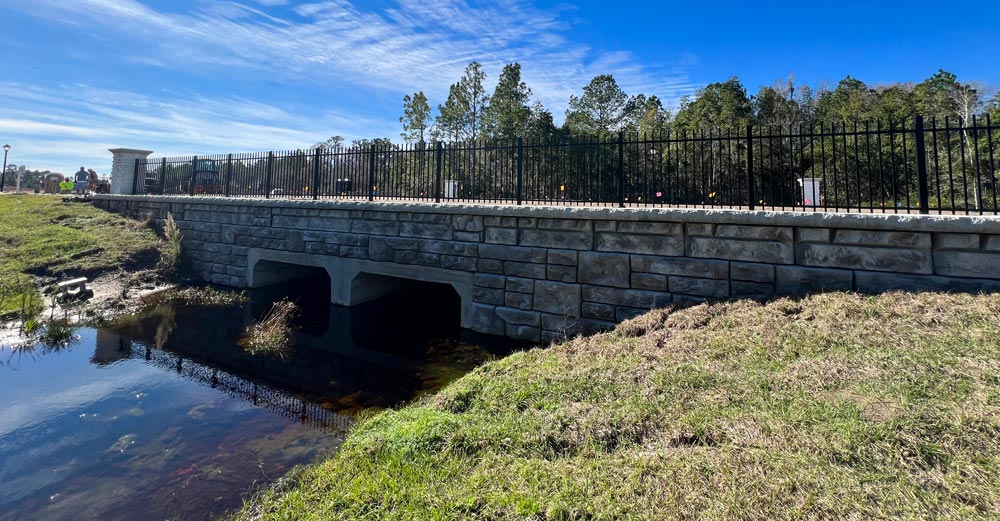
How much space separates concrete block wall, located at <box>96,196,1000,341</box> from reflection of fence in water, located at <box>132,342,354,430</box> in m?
3.58

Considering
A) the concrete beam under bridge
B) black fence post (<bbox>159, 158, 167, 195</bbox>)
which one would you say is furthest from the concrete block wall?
black fence post (<bbox>159, 158, 167, 195</bbox>)

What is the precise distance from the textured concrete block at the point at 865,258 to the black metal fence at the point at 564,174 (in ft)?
2.49

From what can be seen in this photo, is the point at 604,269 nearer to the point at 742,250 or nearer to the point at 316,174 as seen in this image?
the point at 742,250

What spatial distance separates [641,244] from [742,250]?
1.40m

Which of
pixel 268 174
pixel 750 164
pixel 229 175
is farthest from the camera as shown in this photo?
pixel 229 175

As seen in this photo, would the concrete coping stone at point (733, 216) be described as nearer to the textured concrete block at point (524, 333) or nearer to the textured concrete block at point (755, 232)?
the textured concrete block at point (755, 232)

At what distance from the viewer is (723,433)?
3.28 metres

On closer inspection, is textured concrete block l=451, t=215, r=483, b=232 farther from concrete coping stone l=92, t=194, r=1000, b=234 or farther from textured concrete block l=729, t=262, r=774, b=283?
textured concrete block l=729, t=262, r=774, b=283

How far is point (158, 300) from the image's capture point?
37.2ft

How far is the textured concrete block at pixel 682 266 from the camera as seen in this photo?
649 centimetres

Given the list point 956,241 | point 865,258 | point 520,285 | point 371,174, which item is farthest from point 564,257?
point 371,174

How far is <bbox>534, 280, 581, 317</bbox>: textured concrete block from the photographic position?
24.8 ft

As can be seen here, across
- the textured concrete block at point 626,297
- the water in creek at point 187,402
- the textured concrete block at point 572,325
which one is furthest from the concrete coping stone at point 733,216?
the water in creek at point 187,402

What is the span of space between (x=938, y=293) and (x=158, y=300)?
1506 centimetres
